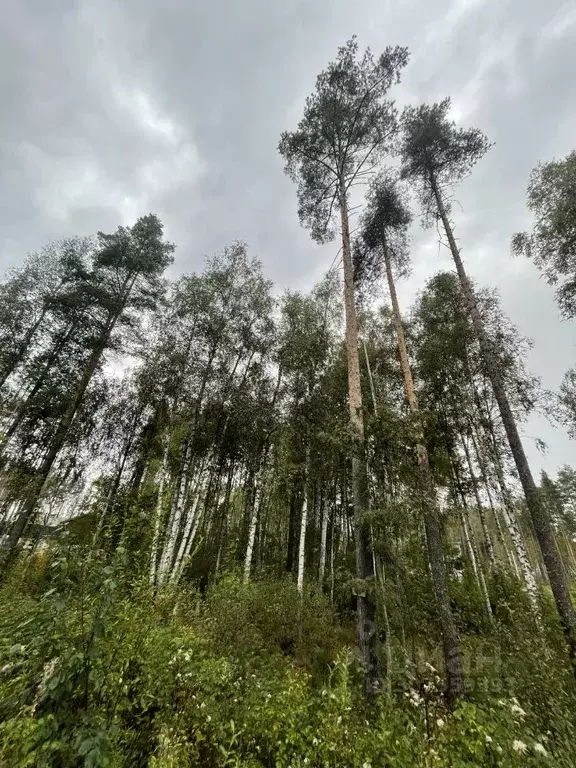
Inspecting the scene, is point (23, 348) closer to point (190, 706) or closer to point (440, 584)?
point (190, 706)

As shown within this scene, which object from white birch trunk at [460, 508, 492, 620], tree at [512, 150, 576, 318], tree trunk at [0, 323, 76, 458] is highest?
tree at [512, 150, 576, 318]

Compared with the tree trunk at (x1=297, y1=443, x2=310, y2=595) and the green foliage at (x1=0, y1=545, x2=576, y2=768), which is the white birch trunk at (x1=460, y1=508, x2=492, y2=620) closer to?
the green foliage at (x1=0, y1=545, x2=576, y2=768)

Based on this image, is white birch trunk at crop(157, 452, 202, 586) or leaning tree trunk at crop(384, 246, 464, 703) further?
white birch trunk at crop(157, 452, 202, 586)

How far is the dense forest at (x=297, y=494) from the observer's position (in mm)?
3191

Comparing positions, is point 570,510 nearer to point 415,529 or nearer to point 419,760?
point 415,529

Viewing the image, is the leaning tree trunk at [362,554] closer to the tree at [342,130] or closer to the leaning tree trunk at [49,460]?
the tree at [342,130]

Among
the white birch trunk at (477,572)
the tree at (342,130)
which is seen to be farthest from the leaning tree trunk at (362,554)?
the white birch trunk at (477,572)

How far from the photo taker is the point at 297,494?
14844 millimetres

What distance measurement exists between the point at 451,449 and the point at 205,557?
11394 mm

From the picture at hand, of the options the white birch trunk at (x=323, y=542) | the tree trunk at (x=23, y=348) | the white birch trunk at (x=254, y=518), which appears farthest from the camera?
the tree trunk at (x=23, y=348)

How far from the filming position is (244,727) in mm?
3572

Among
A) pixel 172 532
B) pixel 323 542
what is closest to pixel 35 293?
pixel 172 532

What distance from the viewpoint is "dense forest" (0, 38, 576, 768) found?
319 centimetres

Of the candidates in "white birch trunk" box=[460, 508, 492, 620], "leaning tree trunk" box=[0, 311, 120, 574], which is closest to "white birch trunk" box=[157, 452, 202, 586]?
"leaning tree trunk" box=[0, 311, 120, 574]
